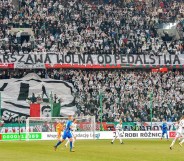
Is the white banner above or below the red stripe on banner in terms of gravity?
below

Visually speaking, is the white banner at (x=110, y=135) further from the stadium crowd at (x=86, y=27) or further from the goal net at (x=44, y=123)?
the stadium crowd at (x=86, y=27)

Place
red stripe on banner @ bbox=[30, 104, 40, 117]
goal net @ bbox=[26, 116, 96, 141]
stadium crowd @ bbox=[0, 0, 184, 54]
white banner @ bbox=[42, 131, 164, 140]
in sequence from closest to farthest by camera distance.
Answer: goal net @ bbox=[26, 116, 96, 141] < white banner @ bbox=[42, 131, 164, 140] < red stripe on banner @ bbox=[30, 104, 40, 117] < stadium crowd @ bbox=[0, 0, 184, 54]

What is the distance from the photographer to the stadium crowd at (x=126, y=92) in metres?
68.6

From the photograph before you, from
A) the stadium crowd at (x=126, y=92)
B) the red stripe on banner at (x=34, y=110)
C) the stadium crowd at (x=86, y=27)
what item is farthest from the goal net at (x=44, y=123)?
the stadium crowd at (x=86, y=27)

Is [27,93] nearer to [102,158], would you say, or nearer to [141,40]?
[141,40]

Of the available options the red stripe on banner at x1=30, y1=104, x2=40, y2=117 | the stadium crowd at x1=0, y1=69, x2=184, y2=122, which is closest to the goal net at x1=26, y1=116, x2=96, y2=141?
the stadium crowd at x1=0, y1=69, x2=184, y2=122

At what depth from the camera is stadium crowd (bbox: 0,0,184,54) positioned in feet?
250

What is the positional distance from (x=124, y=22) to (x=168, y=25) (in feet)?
18.7

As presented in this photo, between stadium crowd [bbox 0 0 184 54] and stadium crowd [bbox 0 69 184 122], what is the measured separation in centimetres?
271

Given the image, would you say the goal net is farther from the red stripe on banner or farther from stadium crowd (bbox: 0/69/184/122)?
the red stripe on banner

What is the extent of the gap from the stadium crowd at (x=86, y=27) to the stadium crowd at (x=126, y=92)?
2712 mm

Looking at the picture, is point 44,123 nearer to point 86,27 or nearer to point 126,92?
point 126,92

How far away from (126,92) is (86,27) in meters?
11.6

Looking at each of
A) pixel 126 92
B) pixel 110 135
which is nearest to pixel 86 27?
pixel 126 92
